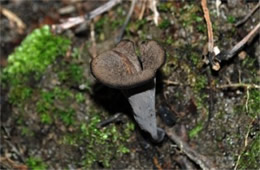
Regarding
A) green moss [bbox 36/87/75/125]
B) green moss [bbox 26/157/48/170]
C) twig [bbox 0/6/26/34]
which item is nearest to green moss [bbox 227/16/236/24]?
green moss [bbox 36/87/75/125]

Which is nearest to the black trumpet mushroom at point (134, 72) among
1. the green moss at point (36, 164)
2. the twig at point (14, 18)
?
the green moss at point (36, 164)

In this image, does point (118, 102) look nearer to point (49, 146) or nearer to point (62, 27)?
point (49, 146)

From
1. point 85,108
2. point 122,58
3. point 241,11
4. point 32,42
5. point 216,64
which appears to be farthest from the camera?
point 32,42

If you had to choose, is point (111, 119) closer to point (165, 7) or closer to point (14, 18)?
point (165, 7)

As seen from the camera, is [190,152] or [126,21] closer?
[190,152]

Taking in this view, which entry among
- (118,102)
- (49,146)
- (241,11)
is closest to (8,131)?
(49,146)

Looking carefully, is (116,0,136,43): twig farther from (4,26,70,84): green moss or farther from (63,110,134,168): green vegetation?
(63,110,134,168): green vegetation

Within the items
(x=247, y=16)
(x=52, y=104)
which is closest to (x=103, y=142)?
(x=52, y=104)
